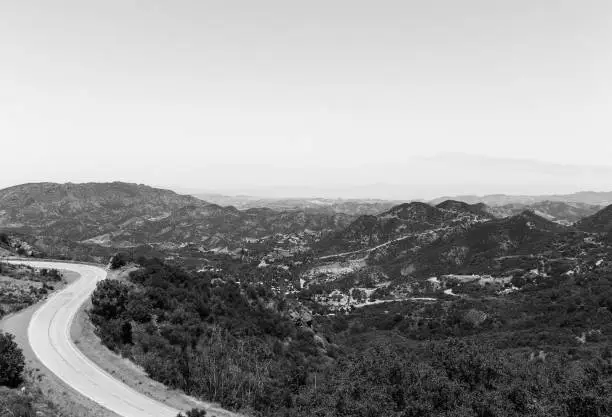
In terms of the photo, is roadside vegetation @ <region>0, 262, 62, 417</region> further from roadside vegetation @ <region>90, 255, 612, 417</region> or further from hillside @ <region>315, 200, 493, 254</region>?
hillside @ <region>315, 200, 493, 254</region>

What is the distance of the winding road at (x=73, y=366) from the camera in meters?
21.3

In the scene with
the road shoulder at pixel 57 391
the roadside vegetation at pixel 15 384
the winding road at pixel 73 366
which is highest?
the roadside vegetation at pixel 15 384

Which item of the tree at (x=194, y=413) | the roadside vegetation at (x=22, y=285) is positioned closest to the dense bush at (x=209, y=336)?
the tree at (x=194, y=413)

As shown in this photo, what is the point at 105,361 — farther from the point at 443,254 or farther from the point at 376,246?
the point at 376,246

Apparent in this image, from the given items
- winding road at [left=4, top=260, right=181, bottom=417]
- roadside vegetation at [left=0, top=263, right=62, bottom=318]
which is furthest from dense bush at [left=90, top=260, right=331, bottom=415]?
roadside vegetation at [left=0, top=263, right=62, bottom=318]

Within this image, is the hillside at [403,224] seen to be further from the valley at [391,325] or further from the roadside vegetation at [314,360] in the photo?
the roadside vegetation at [314,360]

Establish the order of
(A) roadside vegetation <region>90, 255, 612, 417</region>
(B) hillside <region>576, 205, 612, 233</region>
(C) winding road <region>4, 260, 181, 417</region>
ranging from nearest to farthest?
1. (C) winding road <region>4, 260, 181, 417</region>
2. (A) roadside vegetation <region>90, 255, 612, 417</region>
3. (B) hillside <region>576, 205, 612, 233</region>

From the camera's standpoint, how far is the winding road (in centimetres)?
2127

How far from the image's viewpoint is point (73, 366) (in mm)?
25359

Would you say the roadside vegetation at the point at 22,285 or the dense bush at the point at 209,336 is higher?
the roadside vegetation at the point at 22,285

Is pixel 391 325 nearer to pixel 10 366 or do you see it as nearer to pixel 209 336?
pixel 209 336

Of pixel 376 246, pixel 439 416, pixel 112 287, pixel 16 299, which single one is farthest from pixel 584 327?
pixel 376 246

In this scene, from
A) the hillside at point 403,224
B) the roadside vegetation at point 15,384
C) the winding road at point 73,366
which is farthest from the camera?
the hillside at point 403,224

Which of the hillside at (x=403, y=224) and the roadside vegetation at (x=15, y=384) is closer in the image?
the roadside vegetation at (x=15, y=384)
